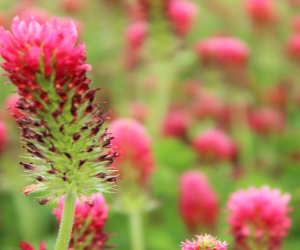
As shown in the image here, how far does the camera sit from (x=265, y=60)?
4441 mm

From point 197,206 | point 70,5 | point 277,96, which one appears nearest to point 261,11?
point 277,96

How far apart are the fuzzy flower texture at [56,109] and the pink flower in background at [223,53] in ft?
8.06

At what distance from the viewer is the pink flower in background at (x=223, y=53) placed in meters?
3.51

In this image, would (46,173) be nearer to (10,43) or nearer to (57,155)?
(57,155)

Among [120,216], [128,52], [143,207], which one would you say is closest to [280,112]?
[128,52]

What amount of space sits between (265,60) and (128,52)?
133 cm

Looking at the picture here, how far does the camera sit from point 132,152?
7.01 feet

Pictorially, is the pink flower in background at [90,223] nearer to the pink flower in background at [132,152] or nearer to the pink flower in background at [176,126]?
the pink flower in background at [132,152]

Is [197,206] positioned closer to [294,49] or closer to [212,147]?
[212,147]

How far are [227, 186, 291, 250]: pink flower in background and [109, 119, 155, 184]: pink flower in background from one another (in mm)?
663

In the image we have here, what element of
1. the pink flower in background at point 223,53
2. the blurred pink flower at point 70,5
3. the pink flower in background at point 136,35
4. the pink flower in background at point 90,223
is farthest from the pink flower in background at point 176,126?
the pink flower in background at point 90,223

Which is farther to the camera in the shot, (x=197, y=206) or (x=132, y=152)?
(x=197, y=206)

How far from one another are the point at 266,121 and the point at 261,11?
1216 mm

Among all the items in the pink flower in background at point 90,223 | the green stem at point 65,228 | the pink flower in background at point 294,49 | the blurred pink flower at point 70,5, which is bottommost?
the green stem at point 65,228
